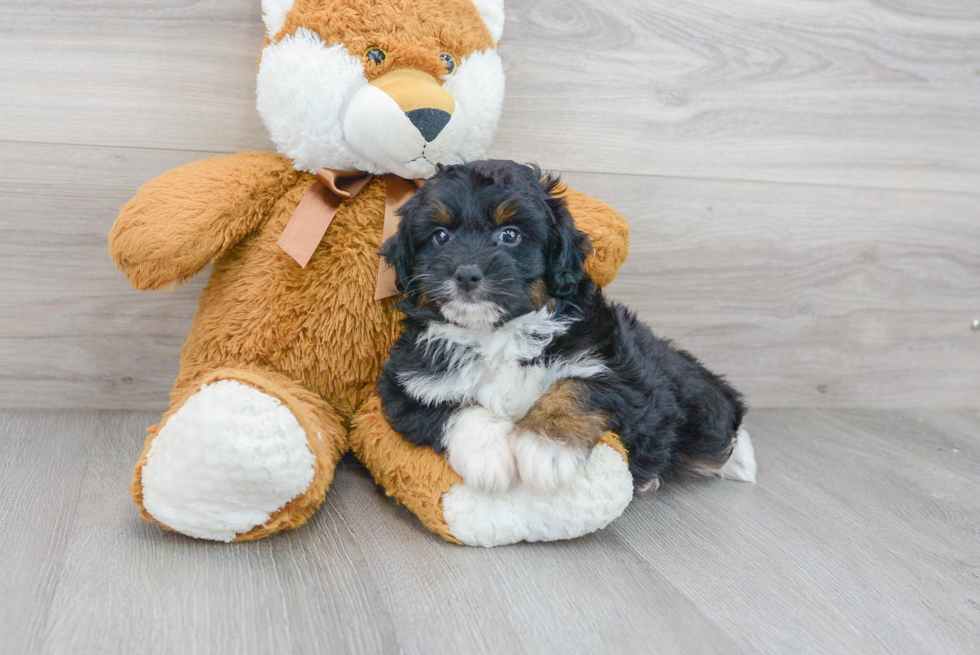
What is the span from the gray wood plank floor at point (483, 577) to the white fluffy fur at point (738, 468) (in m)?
0.02

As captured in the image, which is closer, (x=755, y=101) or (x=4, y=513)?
(x=4, y=513)

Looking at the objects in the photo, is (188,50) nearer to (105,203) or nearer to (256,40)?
(256,40)

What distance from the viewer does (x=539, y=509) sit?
122 cm

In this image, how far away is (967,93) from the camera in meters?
2.07

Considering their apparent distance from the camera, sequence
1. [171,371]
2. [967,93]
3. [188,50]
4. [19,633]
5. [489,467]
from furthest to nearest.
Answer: [967,93] → [171,371] → [188,50] → [489,467] → [19,633]

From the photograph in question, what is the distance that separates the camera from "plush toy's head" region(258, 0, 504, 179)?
4.30 feet

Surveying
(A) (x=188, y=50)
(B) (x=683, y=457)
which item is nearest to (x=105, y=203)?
(A) (x=188, y=50)

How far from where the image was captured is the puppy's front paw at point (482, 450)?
1.18 m

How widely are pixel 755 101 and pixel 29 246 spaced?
1.77 metres

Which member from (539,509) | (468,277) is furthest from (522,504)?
(468,277)

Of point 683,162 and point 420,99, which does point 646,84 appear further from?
point 420,99

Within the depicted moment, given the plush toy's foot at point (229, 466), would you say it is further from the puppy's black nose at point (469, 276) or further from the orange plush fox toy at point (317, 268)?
the puppy's black nose at point (469, 276)

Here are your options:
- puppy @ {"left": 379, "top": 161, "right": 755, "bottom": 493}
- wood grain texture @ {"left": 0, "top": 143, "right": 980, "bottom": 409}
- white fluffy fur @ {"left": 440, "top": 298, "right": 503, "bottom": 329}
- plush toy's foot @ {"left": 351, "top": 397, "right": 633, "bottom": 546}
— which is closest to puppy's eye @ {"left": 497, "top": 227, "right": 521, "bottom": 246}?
puppy @ {"left": 379, "top": 161, "right": 755, "bottom": 493}

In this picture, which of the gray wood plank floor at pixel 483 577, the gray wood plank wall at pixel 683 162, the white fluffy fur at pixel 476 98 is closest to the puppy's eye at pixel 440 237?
the white fluffy fur at pixel 476 98
